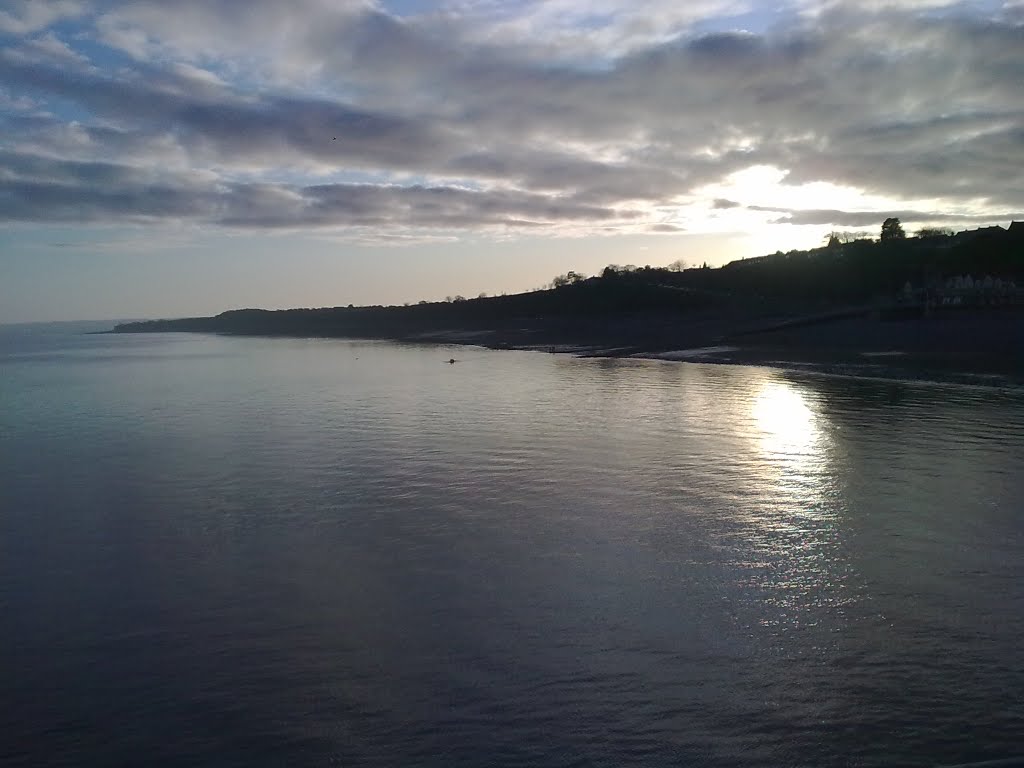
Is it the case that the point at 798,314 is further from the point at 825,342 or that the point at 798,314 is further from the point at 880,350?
the point at 880,350

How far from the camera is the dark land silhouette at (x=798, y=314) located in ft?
136

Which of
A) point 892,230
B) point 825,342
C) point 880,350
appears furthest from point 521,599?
point 892,230

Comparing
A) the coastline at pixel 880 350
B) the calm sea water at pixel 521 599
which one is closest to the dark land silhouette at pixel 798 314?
the coastline at pixel 880 350

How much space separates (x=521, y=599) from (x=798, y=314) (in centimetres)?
5581

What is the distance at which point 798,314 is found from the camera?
61281 millimetres

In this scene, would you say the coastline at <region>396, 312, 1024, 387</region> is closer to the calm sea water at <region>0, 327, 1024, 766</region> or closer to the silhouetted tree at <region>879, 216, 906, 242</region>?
the calm sea water at <region>0, 327, 1024, 766</region>

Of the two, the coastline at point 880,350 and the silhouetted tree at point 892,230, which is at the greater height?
the silhouetted tree at point 892,230

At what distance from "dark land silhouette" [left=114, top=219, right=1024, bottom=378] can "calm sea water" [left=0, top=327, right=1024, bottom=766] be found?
20.8m

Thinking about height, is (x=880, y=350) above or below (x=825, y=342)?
below

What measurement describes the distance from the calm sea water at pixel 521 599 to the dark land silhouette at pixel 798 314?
20.8 meters

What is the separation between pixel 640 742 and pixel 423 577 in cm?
467

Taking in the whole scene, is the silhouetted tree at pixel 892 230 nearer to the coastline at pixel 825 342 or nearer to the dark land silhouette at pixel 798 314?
the dark land silhouette at pixel 798 314

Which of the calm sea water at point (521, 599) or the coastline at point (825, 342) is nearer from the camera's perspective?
the calm sea water at point (521, 599)

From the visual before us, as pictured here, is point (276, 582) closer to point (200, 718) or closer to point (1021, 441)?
point (200, 718)
